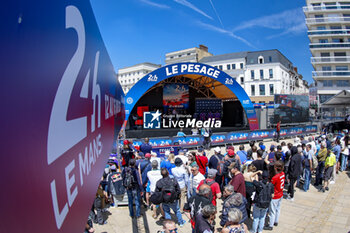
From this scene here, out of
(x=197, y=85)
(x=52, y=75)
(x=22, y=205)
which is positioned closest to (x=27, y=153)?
(x=22, y=205)

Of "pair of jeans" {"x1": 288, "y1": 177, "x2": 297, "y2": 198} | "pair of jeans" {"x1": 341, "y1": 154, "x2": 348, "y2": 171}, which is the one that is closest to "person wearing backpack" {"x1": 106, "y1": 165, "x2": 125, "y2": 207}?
"pair of jeans" {"x1": 288, "y1": 177, "x2": 297, "y2": 198}

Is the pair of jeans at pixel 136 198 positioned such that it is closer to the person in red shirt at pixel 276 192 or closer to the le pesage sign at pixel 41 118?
the person in red shirt at pixel 276 192

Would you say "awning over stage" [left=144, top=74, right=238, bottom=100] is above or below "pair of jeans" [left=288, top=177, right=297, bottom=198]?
above

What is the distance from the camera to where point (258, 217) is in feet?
16.5

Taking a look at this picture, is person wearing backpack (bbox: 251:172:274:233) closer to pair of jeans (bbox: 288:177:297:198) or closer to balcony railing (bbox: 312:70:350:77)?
pair of jeans (bbox: 288:177:297:198)

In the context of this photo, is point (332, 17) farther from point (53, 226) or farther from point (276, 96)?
point (53, 226)

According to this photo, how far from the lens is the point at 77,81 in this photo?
4.19 feet

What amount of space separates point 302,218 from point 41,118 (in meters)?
6.81

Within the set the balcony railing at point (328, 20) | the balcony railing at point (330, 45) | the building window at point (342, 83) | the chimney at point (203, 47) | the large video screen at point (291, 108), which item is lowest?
the large video screen at point (291, 108)

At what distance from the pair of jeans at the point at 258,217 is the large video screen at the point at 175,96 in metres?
21.3

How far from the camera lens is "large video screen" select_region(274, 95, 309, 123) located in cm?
2350

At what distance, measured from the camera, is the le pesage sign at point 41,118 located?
1.99 ft

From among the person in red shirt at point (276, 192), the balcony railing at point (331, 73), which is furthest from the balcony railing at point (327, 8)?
the person in red shirt at point (276, 192)

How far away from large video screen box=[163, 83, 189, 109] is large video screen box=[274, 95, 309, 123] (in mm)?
9894
